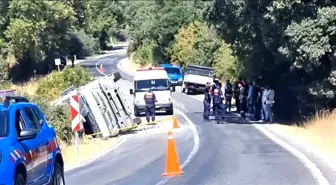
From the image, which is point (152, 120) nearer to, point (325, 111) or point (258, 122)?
point (258, 122)

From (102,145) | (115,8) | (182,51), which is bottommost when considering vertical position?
(102,145)

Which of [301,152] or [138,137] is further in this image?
[138,137]

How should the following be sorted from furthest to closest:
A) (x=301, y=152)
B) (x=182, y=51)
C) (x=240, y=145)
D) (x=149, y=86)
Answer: (x=182, y=51) < (x=149, y=86) < (x=240, y=145) < (x=301, y=152)

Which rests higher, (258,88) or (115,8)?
(115,8)

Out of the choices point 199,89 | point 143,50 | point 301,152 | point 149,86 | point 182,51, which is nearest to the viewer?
point 301,152

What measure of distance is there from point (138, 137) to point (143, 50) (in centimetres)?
5596

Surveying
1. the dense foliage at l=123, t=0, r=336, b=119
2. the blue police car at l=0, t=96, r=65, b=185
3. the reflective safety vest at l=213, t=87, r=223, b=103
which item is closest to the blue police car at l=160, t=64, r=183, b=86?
the dense foliage at l=123, t=0, r=336, b=119

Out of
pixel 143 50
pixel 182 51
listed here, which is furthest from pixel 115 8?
pixel 182 51

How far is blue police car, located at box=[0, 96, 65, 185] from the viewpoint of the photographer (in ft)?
36.9

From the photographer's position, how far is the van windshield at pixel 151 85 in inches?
1641

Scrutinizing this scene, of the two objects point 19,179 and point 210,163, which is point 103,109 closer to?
point 210,163

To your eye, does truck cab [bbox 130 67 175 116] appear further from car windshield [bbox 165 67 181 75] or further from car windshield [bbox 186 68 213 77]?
car windshield [bbox 165 67 181 75]

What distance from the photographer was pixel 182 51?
245ft

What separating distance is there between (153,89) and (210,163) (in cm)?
2142
